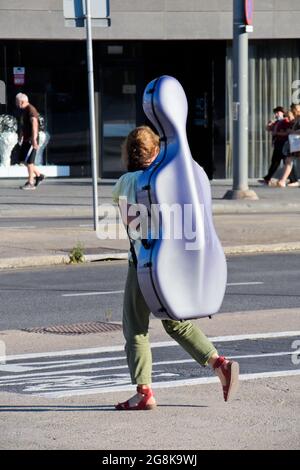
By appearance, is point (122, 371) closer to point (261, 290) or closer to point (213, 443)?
point (213, 443)

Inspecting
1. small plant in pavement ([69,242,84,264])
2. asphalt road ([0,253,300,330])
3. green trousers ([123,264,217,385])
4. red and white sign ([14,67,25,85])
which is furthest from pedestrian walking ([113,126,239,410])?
red and white sign ([14,67,25,85])

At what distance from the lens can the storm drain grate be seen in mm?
10719

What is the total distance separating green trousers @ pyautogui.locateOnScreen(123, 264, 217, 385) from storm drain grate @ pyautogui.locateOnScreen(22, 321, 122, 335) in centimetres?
289

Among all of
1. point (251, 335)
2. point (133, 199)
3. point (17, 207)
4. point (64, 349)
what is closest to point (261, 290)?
point (251, 335)

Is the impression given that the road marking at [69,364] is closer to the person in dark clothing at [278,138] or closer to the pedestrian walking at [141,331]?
the pedestrian walking at [141,331]

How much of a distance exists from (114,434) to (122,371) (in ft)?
6.44

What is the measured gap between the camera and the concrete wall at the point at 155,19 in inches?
1044

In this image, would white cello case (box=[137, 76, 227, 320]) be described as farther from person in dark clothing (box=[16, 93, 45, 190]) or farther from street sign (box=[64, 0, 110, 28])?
person in dark clothing (box=[16, 93, 45, 190])

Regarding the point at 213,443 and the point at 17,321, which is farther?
the point at 17,321

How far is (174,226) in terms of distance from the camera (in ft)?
24.1

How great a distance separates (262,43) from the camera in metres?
28.1

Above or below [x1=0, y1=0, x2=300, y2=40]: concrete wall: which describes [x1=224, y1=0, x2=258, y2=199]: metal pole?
below

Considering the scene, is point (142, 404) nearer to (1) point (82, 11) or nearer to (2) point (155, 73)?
(1) point (82, 11)

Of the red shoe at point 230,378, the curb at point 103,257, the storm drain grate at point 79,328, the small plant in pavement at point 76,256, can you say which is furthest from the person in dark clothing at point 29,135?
the red shoe at point 230,378
